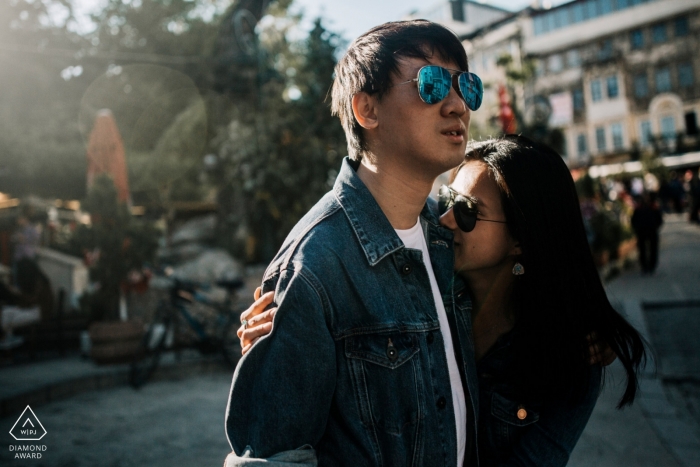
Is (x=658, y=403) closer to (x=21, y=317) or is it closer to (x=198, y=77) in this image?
(x=21, y=317)

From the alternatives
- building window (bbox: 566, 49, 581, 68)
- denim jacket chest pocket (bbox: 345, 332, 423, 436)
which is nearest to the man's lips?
denim jacket chest pocket (bbox: 345, 332, 423, 436)

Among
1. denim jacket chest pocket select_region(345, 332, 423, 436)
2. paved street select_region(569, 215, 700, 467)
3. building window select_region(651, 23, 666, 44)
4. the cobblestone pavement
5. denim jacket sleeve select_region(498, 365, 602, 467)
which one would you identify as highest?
building window select_region(651, 23, 666, 44)

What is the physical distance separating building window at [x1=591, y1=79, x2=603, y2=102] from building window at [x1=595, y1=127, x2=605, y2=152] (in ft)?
7.65

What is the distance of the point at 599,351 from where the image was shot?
1.95 meters

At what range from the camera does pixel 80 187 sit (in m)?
24.3

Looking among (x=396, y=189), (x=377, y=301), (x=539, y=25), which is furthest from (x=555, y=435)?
(x=539, y=25)

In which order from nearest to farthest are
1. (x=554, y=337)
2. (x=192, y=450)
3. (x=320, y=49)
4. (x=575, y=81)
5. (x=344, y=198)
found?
(x=344, y=198)
(x=554, y=337)
(x=192, y=450)
(x=320, y=49)
(x=575, y=81)

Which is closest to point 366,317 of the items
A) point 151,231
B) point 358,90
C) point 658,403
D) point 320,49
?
point 358,90

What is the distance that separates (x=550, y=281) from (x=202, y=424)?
391 centimetres

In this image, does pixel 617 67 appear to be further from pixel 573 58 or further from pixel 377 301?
pixel 377 301

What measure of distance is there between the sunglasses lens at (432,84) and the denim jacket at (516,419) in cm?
67

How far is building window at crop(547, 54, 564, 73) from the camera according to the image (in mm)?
45062

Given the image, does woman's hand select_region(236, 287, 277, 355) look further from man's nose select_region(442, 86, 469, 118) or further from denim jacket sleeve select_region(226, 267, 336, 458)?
man's nose select_region(442, 86, 469, 118)

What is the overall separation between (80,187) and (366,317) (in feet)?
84.7
